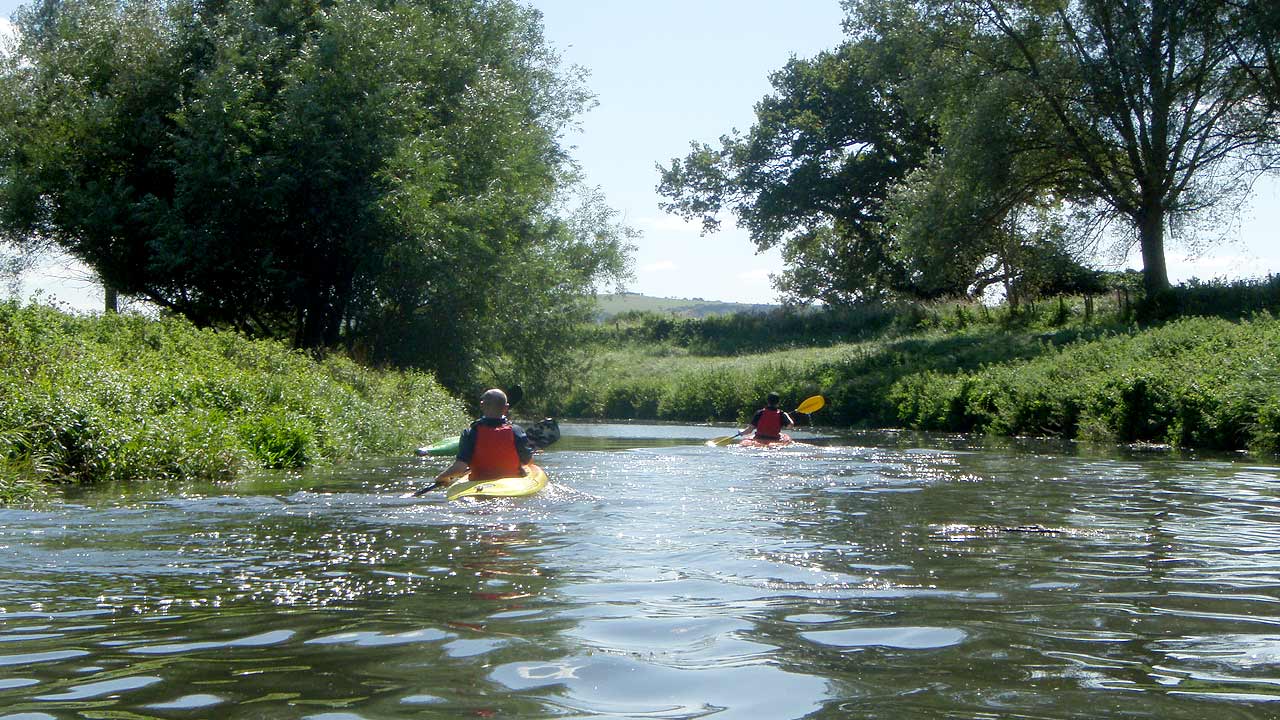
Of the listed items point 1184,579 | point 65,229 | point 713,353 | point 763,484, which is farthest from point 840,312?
point 1184,579

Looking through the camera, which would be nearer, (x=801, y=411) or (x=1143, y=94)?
(x=801, y=411)

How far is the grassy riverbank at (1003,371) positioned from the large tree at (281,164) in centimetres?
764

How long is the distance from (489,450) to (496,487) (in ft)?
1.96

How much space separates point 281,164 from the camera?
75.4 ft

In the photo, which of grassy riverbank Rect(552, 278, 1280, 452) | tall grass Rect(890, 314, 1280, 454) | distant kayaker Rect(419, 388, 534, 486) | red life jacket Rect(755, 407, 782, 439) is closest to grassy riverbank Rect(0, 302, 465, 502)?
distant kayaker Rect(419, 388, 534, 486)

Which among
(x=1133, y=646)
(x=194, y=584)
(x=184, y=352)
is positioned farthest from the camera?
(x=184, y=352)

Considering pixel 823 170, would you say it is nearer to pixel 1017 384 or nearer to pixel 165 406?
pixel 1017 384

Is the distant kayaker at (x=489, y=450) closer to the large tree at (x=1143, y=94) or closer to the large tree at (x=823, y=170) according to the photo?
the large tree at (x=1143, y=94)

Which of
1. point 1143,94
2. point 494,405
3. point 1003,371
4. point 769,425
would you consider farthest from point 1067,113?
point 494,405

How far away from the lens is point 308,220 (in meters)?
24.0

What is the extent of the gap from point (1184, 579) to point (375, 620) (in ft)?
14.4

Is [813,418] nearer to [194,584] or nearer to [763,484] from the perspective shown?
[763,484]

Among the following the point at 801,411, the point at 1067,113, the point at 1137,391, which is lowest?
the point at 801,411

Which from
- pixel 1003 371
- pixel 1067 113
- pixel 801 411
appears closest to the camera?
pixel 801 411
